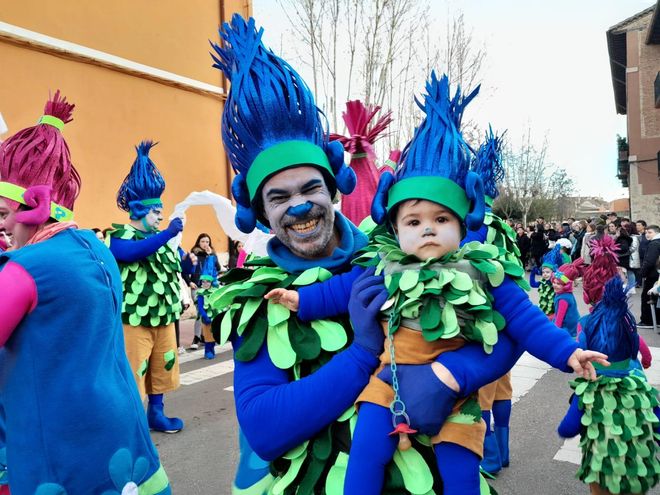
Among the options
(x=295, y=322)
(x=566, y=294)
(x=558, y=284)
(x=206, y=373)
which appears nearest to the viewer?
(x=295, y=322)

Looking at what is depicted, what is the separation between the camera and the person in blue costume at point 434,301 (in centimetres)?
133

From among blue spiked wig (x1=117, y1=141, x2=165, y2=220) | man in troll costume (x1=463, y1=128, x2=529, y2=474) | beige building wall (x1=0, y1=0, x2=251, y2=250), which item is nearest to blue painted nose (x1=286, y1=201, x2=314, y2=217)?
man in troll costume (x1=463, y1=128, x2=529, y2=474)

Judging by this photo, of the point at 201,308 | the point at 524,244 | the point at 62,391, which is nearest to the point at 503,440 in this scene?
the point at 62,391

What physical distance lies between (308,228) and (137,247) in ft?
10.6

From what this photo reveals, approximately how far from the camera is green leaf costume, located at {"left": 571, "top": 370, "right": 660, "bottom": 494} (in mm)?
2822

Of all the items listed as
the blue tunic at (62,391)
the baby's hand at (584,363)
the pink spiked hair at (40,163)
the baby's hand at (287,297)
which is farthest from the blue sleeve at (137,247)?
the baby's hand at (584,363)

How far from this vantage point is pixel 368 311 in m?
1.39

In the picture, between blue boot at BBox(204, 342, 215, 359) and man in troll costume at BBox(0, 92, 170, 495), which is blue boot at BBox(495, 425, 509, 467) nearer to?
man in troll costume at BBox(0, 92, 170, 495)

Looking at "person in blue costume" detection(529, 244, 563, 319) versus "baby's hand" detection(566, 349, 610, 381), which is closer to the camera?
"baby's hand" detection(566, 349, 610, 381)

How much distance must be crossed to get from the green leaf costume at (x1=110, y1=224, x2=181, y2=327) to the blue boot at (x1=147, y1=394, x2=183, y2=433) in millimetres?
781

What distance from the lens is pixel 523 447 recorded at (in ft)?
14.0

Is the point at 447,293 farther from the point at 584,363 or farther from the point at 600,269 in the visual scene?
the point at 600,269

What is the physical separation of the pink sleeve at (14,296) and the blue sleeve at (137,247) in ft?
8.58

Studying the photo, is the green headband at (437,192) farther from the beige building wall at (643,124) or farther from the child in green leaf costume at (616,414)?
the beige building wall at (643,124)
